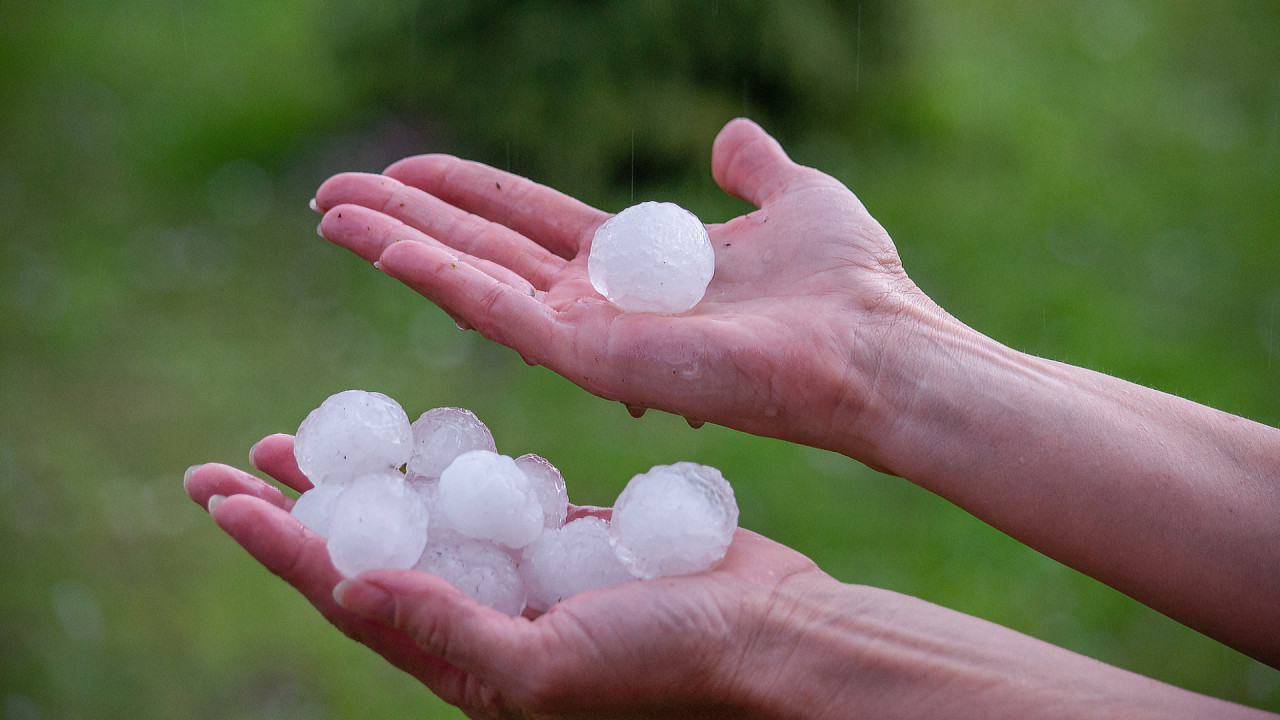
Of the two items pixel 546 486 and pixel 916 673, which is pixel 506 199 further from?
pixel 916 673

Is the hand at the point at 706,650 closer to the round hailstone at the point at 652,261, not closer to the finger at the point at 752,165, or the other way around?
the round hailstone at the point at 652,261

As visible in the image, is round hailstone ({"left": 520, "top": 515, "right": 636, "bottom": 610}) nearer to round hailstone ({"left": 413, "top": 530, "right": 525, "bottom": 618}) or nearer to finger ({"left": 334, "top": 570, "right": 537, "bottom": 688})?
round hailstone ({"left": 413, "top": 530, "right": 525, "bottom": 618})

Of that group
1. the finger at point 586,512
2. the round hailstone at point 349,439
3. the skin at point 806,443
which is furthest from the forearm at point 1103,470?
the round hailstone at point 349,439

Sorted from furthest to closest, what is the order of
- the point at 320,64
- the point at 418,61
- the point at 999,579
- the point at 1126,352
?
1. the point at 320,64
2. the point at 418,61
3. the point at 1126,352
4. the point at 999,579

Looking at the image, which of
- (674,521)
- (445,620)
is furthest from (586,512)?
(445,620)

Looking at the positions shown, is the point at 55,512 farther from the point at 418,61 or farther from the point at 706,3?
the point at 706,3

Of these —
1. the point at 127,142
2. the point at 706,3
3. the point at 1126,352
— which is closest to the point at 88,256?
the point at 127,142

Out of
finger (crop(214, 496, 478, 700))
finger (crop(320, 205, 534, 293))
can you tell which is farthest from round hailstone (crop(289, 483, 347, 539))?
finger (crop(320, 205, 534, 293))

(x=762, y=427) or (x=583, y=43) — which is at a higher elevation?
(x=583, y=43)
